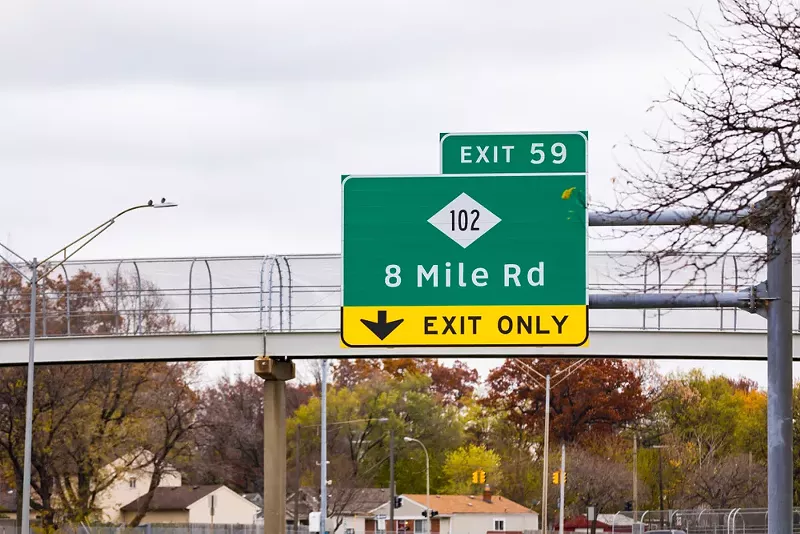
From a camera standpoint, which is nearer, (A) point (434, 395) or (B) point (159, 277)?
(B) point (159, 277)

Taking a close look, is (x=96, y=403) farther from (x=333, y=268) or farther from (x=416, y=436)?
(x=416, y=436)

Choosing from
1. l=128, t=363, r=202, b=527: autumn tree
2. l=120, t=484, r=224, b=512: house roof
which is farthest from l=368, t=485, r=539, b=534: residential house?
l=128, t=363, r=202, b=527: autumn tree

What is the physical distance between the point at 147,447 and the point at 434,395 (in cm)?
4028

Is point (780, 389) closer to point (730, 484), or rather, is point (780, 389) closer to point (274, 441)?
point (274, 441)

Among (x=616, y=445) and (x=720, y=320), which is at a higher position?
(x=720, y=320)

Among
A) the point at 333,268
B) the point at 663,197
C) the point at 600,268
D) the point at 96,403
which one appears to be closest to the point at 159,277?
the point at 333,268

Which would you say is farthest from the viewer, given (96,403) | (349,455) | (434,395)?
(434,395)

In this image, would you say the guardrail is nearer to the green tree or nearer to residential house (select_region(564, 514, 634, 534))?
the green tree

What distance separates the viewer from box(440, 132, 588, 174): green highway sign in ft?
44.7

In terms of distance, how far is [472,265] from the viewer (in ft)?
43.7

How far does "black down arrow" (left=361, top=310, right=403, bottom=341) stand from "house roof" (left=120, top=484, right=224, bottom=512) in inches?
3139

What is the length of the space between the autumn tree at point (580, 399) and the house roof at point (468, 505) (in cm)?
535

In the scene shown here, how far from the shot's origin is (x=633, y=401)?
92.6 meters

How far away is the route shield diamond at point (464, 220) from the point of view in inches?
526
